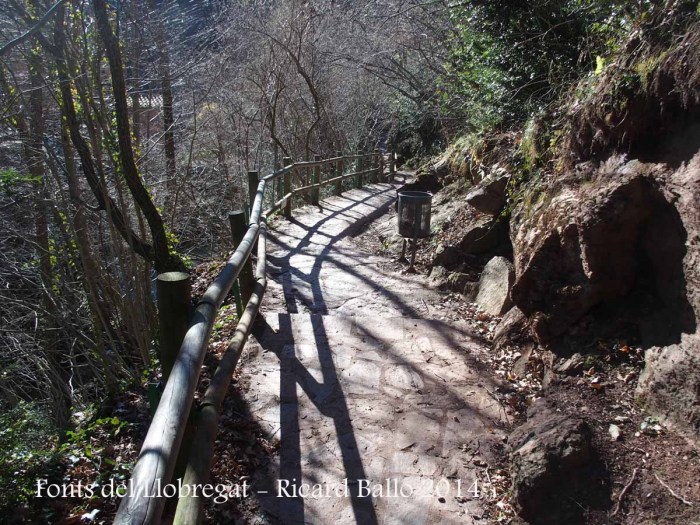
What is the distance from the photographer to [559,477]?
275 centimetres

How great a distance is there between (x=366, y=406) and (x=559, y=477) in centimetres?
140

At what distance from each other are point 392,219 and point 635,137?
23.6 ft

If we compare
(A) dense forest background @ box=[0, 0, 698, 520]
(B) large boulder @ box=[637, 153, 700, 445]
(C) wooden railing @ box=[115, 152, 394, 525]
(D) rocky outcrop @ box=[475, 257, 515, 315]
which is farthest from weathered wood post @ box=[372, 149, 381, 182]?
(B) large boulder @ box=[637, 153, 700, 445]

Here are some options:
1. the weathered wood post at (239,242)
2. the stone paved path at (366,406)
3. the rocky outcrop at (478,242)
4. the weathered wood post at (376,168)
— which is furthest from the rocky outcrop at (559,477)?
the weathered wood post at (376,168)

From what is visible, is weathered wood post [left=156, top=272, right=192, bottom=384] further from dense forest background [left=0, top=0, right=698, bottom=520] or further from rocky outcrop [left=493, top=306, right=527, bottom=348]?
rocky outcrop [left=493, top=306, right=527, bottom=348]

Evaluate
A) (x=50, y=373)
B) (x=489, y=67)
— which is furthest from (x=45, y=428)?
(x=489, y=67)

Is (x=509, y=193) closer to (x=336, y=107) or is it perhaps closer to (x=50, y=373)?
(x=50, y=373)

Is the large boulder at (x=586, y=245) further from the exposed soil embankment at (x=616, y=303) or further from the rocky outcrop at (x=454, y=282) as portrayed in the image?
the rocky outcrop at (x=454, y=282)

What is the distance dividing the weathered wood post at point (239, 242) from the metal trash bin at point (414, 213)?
260cm

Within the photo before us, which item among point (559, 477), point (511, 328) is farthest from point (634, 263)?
point (559, 477)

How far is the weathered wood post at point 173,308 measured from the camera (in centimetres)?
239

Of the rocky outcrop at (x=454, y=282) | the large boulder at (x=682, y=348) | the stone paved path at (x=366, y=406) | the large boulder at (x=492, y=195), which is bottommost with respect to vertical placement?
the stone paved path at (x=366, y=406)

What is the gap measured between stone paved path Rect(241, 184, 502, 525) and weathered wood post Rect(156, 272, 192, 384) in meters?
1.08

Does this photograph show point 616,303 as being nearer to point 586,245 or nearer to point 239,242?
point 586,245
